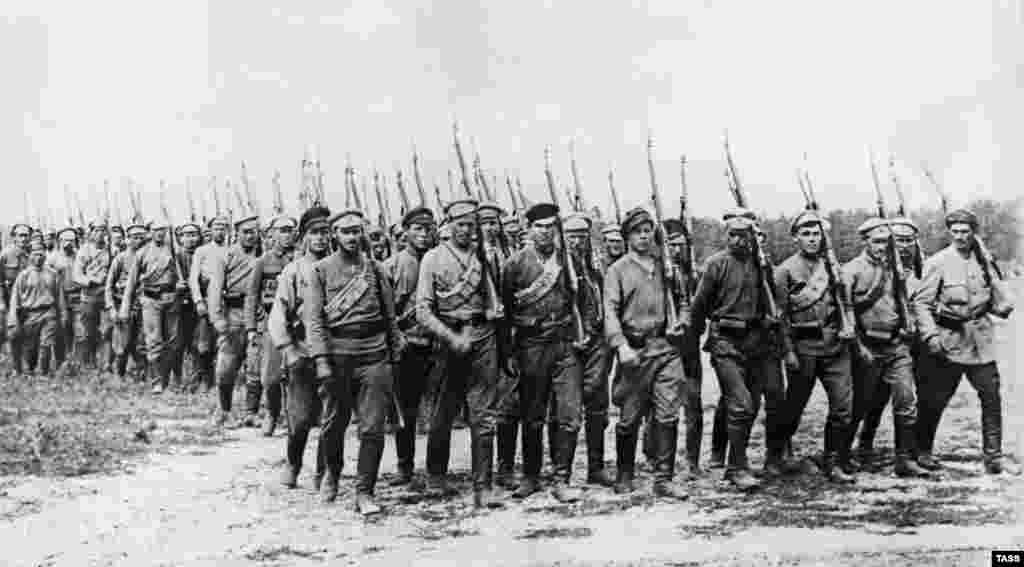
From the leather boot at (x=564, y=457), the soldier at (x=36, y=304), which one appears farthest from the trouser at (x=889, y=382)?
the soldier at (x=36, y=304)

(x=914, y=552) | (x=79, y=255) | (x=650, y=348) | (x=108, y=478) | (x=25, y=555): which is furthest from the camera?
(x=79, y=255)

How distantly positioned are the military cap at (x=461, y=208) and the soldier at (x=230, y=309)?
4.04 m

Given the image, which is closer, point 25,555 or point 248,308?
point 25,555

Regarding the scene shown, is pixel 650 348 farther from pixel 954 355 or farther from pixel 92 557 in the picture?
pixel 92 557

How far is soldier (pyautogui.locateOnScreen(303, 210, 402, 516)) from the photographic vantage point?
7.04 metres

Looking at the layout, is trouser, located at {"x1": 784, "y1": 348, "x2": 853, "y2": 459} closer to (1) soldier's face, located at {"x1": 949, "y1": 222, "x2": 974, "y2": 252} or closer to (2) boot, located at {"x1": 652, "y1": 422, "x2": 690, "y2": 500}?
(2) boot, located at {"x1": 652, "y1": 422, "x2": 690, "y2": 500}

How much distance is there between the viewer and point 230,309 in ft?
36.2

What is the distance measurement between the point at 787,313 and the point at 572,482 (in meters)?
2.01

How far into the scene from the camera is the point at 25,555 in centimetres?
614

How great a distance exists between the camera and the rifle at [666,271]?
24.7 feet

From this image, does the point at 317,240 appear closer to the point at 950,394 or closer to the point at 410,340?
the point at 410,340

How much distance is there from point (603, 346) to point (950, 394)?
8.97ft

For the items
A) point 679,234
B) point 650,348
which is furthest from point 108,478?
point 679,234

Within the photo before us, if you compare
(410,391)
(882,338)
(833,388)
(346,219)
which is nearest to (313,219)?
(346,219)
